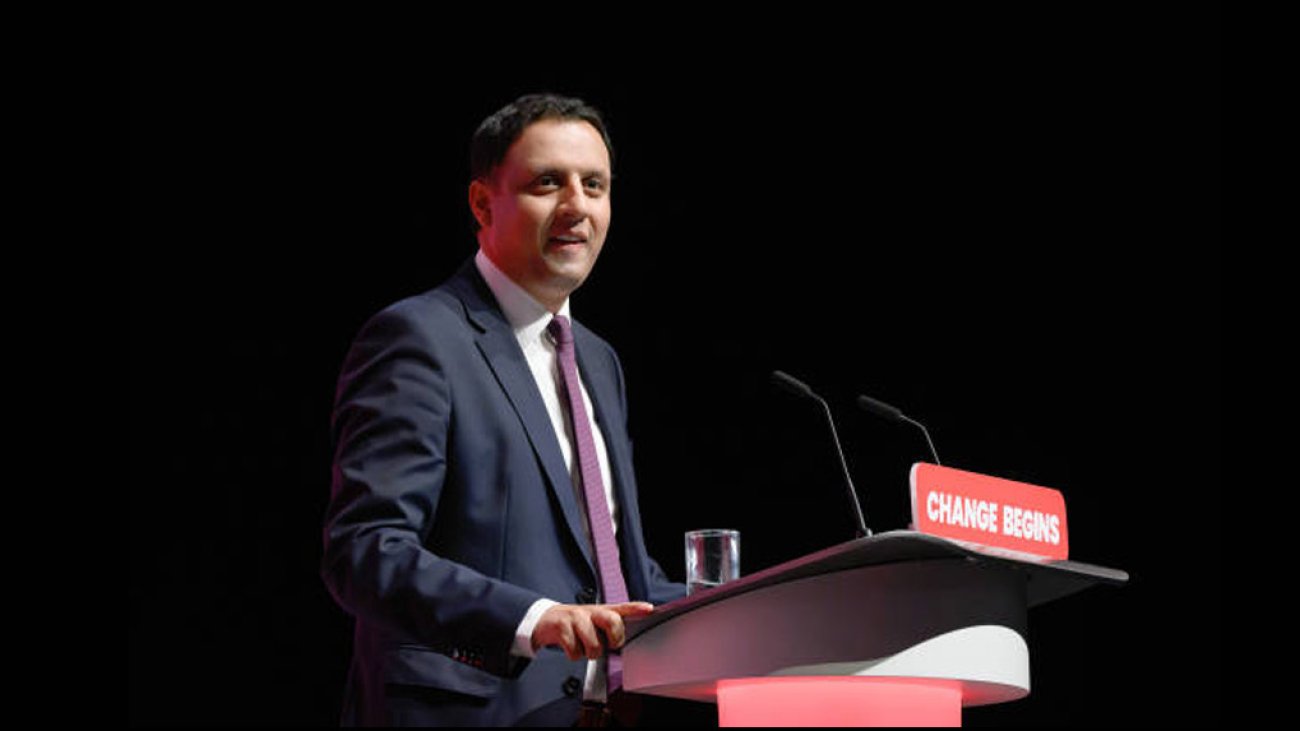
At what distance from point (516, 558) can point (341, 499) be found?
1.01 ft

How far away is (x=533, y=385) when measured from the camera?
8.27 feet

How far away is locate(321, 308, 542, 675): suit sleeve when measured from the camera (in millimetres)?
2086

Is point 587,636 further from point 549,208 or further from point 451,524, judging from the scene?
point 549,208

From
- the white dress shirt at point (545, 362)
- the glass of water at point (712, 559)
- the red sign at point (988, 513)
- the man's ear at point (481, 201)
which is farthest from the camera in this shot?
the man's ear at point (481, 201)

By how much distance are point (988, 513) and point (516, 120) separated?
1268 mm

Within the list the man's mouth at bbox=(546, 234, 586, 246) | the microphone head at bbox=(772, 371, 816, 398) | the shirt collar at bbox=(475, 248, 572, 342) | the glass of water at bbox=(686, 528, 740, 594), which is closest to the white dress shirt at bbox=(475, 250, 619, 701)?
the shirt collar at bbox=(475, 248, 572, 342)

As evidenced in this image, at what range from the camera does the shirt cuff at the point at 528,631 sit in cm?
205

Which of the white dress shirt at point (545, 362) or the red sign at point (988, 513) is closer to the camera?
the red sign at point (988, 513)

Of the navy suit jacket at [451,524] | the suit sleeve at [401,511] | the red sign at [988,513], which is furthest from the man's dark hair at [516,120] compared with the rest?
the red sign at [988,513]

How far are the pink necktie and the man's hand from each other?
324 mm

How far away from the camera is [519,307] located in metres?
2.66

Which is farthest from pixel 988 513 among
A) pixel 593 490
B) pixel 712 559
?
pixel 593 490

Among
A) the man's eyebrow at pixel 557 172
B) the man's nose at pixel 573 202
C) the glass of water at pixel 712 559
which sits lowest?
the glass of water at pixel 712 559

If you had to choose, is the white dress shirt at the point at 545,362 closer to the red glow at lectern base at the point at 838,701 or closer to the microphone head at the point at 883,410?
the microphone head at the point at 883,410
